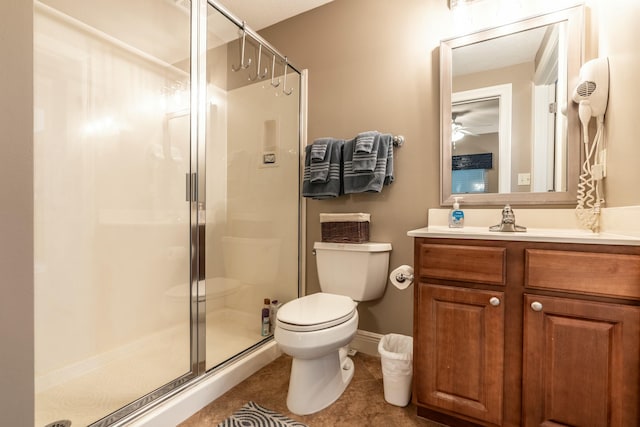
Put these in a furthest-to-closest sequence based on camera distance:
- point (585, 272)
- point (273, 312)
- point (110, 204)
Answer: point (273, 312) → point (110, 204) → point (585, 272)

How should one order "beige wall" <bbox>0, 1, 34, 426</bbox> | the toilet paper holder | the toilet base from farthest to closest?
the toilet paper holder < the toilet base < "beige wall" <bbox>0, 1, 34, 426</bbox>

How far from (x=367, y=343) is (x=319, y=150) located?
127 cm

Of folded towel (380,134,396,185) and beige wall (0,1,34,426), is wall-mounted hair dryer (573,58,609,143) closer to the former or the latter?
folded towel (380,134,396,185)

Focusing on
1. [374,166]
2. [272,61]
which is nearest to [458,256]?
[374,166]

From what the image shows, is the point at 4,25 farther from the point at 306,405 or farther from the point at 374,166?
the point at 306,405

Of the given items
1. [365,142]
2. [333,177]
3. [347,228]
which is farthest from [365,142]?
[347,228]

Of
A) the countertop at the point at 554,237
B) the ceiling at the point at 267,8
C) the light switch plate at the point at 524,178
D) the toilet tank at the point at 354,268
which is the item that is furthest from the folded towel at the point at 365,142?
the ceiling at the point at 267,8

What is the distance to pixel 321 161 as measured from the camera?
190 cm

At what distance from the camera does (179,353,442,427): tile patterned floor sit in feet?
4.32

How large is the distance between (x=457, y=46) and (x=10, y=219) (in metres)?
1.98

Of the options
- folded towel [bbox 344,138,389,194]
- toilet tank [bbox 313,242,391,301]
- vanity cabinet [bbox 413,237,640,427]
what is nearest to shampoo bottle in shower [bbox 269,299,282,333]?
toilet tank [bbox 313,242,391,301]

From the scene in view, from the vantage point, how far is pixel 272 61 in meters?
2.12

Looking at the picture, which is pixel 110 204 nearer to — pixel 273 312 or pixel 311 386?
pixel 273 312

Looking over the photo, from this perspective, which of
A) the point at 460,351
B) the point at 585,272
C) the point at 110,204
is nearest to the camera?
the point at 585,272
